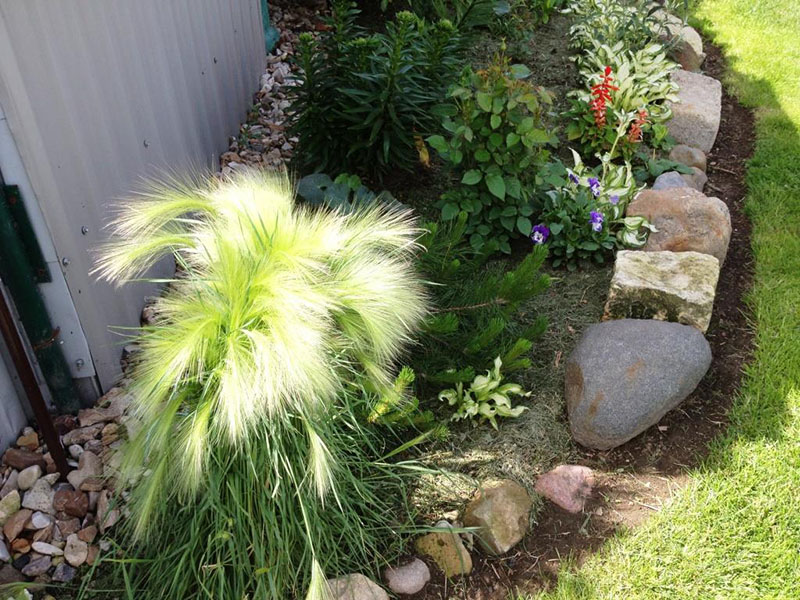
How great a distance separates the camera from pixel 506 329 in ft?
8.85

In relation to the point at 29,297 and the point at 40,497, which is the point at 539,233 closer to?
the point at 29,297

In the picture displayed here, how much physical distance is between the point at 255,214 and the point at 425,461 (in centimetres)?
95

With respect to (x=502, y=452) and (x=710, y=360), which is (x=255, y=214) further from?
(x=710, y=360)

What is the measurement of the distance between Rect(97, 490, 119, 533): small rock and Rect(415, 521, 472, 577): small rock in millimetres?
915

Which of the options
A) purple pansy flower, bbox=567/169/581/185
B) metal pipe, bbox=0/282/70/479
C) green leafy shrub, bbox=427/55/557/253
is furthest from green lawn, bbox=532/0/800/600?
metal pipe, bbox=0/282/70/479

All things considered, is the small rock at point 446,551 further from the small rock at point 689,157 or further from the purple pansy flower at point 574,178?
the small rock at point 689,157

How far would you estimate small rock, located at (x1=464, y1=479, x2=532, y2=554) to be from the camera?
6.82ft

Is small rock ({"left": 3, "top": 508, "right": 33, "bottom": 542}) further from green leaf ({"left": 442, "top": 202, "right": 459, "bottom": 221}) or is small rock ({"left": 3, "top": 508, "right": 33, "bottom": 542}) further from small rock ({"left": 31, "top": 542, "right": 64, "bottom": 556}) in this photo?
green leaf ({"left": 442, "top": 202, "right": 459, "bottom": 221})

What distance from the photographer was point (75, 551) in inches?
77.3

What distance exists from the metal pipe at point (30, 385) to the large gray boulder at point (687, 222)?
8.41ft

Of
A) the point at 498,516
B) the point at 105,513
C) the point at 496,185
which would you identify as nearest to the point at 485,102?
the point at 496,185

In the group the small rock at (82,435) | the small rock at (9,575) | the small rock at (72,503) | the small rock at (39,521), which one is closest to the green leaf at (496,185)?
the small rock at (82,435)

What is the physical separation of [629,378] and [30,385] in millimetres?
1937

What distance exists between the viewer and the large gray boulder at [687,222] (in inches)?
122
